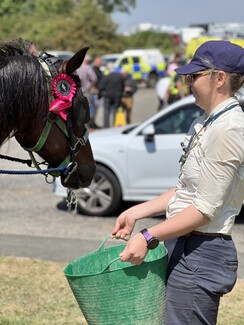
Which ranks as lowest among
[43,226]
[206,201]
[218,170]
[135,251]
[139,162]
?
[43,226]

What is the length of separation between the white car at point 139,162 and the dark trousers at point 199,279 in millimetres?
5722

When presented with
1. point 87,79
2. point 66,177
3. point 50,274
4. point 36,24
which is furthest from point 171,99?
point 36,24

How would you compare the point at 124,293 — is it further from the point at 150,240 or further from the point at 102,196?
the point at 102,196

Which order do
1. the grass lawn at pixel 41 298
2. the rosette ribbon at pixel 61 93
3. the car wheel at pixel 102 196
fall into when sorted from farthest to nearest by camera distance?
1. the car wheel at pixel 102 196
2. the grass lawn at pixel 41 298
3. the rosette ribbon at pixel 61 93

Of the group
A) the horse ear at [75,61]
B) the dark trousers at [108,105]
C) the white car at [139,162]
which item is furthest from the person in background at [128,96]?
the horse ear at [75,61]

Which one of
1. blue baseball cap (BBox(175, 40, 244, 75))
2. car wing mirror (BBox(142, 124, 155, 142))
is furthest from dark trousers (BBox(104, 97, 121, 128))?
blue baseball cap (BBox(175, 40, 244, 75))

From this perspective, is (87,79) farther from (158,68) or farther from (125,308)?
(158,68)

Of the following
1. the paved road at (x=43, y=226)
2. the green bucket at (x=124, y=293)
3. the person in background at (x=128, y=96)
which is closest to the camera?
the green bucket at (x=124, y=293)

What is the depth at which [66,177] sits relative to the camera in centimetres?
388

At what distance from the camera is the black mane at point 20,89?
344cm

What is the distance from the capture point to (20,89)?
3449 millimetres

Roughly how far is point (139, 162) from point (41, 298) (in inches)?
146

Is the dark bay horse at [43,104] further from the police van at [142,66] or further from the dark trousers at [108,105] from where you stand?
the police van at [142,66]

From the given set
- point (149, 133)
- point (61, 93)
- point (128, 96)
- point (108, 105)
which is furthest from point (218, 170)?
point (128, 96)
